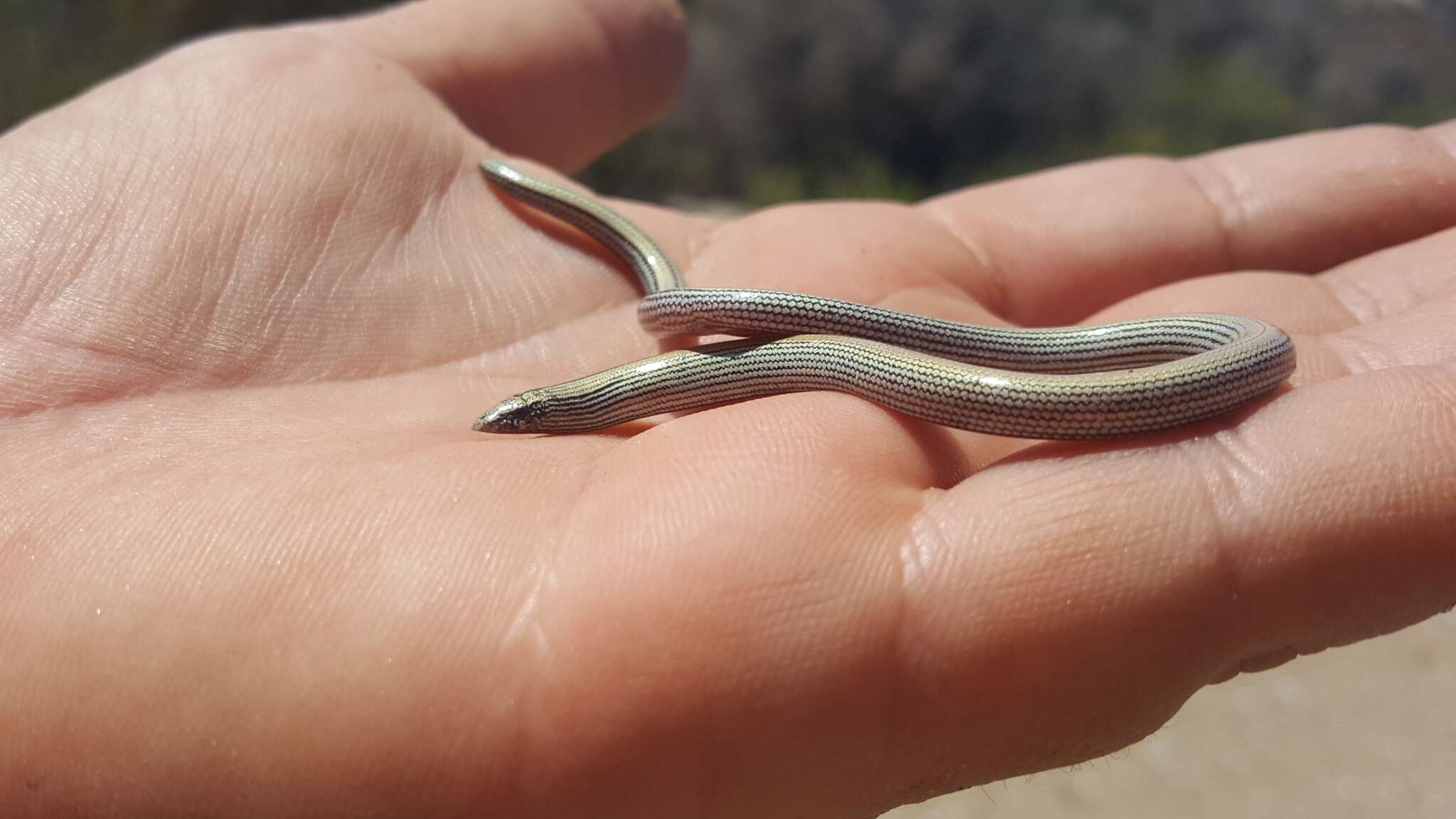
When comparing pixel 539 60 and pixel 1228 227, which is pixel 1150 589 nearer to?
pixel 1228 227

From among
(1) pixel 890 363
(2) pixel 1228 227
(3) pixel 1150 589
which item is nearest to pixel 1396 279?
(2) pixel 1228 227

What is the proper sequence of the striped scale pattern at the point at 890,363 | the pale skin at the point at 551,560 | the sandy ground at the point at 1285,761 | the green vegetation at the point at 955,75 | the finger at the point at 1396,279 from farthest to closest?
the green vegetation at the point at 955,75
the sandy ground at the point at 1285,761
the finger at the point at 1396,279
the striped scale pattern at the point at 890,363
the pale skin at the point at 551,560

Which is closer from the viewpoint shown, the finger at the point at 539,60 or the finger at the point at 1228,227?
the finger at the point at 1228,227

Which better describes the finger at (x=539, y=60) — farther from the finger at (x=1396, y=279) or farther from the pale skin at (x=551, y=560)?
the finger at (x=1396, y=279)

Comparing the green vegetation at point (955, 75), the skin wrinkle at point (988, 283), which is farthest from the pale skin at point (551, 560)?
the green vegetation at point (955, 75)

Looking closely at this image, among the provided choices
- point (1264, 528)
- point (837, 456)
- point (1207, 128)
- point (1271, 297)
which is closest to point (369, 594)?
point (837, 456)

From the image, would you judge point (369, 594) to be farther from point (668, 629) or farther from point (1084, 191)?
point (1084, 191)

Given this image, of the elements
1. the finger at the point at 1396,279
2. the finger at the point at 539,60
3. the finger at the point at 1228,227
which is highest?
the finger at the point at 539,60
